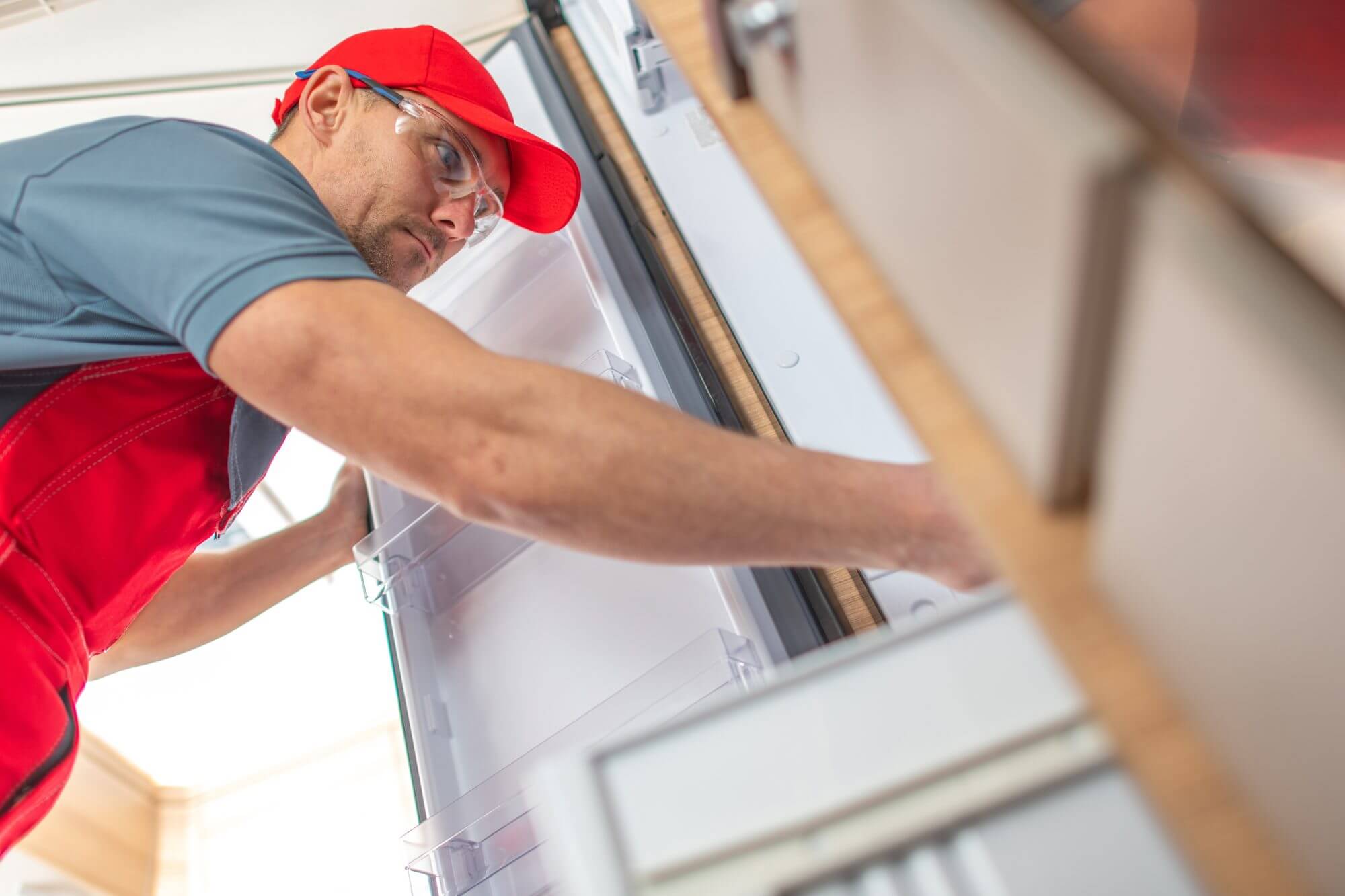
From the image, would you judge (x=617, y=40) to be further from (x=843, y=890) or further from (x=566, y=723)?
(x=843, y=890)

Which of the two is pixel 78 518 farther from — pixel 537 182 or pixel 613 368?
pixel 537 182

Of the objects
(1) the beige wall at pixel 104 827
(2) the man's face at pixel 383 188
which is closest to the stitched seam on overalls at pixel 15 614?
(2) the man's face at pixel 383 188

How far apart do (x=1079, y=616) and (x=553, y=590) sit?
1.04 metres

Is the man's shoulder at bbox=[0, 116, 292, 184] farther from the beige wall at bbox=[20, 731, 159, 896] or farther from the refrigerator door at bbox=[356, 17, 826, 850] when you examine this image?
the beige wall at bbox=[20, 731, 159, 896]

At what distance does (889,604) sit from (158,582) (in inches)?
36.1

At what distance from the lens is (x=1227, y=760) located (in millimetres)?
272

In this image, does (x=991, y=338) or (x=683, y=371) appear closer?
(x=991, y=338)

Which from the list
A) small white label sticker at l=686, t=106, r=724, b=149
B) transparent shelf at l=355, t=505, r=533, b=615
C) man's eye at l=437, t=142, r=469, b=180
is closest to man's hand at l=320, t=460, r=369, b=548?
transparent shelf at l=355, t=505, r=533, b=615

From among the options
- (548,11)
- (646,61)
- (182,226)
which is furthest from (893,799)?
(548,11)

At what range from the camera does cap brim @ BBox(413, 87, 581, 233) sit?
4.53ft

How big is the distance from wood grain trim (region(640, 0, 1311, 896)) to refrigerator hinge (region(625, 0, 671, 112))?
1217 millimetres

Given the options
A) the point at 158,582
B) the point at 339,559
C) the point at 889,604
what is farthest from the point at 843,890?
the point at 339,559

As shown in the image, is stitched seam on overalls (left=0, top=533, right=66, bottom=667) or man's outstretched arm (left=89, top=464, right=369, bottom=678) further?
man's outstretched arm (left=89, top=464, right=369, bottom=678)

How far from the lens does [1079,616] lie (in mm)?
293
